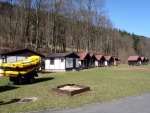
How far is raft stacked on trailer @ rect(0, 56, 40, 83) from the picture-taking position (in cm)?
2000

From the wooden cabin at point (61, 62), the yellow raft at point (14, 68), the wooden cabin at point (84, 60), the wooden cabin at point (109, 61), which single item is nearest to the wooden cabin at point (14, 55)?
the yellow raft at point (14, 68)

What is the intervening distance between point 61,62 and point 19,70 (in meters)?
19.2

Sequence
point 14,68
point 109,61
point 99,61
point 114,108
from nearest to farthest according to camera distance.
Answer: point 114,108, point 14,68, point 99,61, point 109,61

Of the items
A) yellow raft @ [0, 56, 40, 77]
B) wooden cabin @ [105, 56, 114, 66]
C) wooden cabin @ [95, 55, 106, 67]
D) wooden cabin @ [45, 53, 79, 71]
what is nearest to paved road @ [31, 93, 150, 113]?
yellow raft @ [0, 56, 40, 77]

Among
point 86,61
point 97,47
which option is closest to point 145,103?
point 86,61

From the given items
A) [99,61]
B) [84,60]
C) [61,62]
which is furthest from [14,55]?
[99,61]

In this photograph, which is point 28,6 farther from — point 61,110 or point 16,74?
point 61,110

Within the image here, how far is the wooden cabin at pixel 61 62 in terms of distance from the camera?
128 feet

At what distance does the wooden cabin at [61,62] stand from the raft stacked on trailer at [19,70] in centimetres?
1699

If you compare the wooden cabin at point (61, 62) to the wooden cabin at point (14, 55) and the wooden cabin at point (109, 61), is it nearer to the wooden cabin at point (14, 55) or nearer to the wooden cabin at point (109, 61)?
the wooden cabin at point (14, 55)

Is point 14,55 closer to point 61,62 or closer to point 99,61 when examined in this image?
point 61,62

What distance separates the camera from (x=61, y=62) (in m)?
39.3

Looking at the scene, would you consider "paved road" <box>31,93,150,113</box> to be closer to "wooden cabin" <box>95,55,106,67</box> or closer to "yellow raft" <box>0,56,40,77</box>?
"yellow raft" <box>0,56,40,77</box>

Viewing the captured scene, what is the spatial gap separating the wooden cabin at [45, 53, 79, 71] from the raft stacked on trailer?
669 inches
